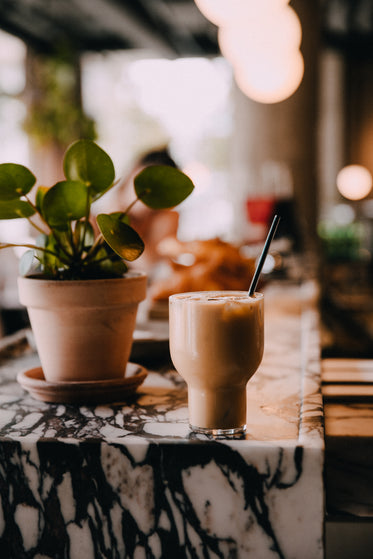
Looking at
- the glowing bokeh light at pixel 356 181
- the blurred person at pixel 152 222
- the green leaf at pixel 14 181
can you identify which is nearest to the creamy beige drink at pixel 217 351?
the green leaf at pixel 14 181

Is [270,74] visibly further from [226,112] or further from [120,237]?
[226,112]

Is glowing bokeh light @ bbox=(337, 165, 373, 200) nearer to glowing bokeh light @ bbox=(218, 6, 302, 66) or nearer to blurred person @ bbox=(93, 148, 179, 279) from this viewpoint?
blurred person @ bbox=(93, 148, 179, 279)

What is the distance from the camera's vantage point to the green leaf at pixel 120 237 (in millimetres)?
841

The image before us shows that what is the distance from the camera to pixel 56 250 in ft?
3.35

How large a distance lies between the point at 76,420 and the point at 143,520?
7.3 inches

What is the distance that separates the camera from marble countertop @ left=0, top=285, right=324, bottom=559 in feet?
2.55

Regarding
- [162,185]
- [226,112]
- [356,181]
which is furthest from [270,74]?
[226,112]

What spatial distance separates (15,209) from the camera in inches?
37.9

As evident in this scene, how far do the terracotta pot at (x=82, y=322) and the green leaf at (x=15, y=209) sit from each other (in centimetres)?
10

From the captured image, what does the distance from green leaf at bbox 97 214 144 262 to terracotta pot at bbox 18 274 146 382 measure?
11cm

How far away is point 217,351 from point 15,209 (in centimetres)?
41

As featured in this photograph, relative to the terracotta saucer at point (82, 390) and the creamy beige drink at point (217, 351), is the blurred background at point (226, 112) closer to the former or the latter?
the terracotta saucer at point (82, 390)

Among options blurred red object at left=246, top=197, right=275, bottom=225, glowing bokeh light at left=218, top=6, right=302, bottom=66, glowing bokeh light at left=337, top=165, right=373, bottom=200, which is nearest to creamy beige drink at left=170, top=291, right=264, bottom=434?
glowing bokeh light at left=218, top=6, right=302, bottom=66

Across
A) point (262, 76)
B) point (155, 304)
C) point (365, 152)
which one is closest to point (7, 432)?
point (155, 304)
